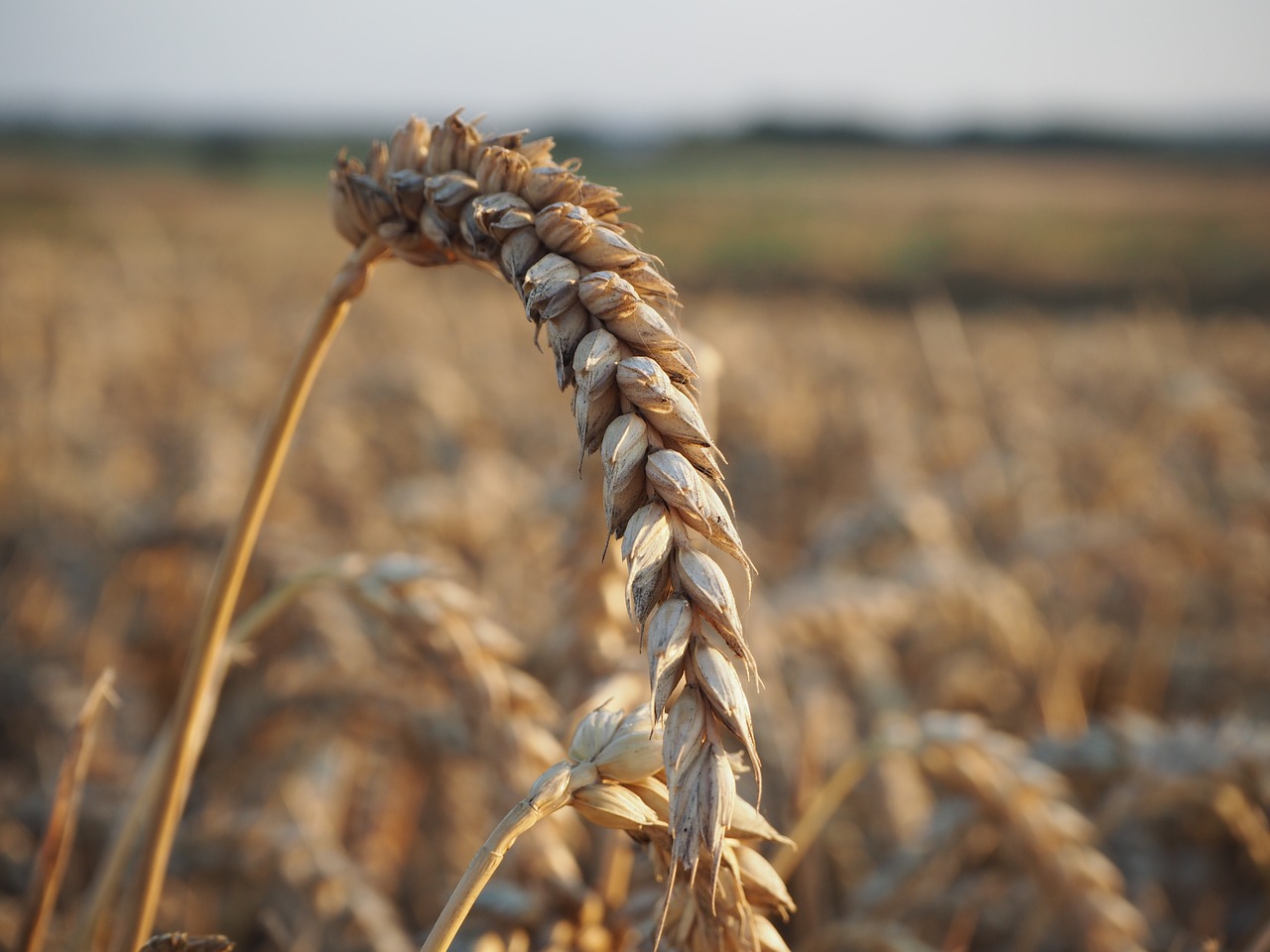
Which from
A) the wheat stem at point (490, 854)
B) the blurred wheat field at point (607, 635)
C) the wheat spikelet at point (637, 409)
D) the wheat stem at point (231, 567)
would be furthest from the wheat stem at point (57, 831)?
the wheat spikelet at point (637, 409)

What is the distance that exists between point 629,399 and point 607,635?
810 millimetres

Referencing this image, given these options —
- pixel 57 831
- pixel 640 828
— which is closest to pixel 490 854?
pixel 640 828

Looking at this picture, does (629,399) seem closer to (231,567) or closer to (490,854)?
(490,854)

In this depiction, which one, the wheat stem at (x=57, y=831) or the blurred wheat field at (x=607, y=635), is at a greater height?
the wheat stem at (x=57, y=831)

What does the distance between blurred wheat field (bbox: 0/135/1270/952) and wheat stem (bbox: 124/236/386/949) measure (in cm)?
13

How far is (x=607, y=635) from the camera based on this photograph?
137cm

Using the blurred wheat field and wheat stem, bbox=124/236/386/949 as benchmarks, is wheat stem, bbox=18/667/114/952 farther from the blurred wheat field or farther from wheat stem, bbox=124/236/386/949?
the blurred wheat field

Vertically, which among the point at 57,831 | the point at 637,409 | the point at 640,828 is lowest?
the point at 57,831

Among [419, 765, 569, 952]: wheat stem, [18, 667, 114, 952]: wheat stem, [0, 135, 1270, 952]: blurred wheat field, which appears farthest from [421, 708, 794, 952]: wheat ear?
[18, 667, 114, 952]: wheat stem

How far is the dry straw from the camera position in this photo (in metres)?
0.58

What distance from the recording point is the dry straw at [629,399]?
0.58m

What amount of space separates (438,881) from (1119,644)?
2.65 m

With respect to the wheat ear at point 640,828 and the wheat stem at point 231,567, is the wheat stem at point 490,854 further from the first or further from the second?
the wheat stem at point 231,567

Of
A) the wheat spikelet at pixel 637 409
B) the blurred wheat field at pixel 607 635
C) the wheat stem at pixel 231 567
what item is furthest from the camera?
the blurred wheat field at pixel 607 635
